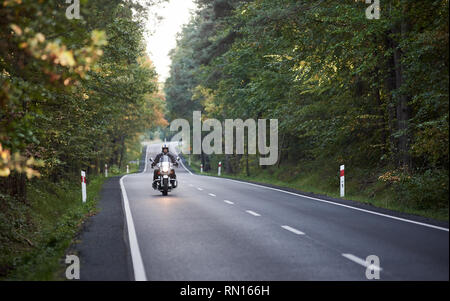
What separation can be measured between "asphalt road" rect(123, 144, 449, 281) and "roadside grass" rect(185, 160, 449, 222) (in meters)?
1.28

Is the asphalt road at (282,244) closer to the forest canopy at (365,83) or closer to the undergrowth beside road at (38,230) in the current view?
the undergrowth beside road at (38,230)

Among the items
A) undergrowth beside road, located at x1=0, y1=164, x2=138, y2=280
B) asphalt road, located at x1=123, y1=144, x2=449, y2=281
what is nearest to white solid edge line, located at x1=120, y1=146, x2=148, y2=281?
asphalt road, located at x1=123, y1=144, x2=449, y2=281

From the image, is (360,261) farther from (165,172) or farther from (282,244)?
(165,172)

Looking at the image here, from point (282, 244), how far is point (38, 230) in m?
9.15

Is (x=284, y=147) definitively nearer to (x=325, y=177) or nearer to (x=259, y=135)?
(x=259, y=135)

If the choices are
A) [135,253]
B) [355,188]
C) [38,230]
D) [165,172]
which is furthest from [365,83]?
[135,253]

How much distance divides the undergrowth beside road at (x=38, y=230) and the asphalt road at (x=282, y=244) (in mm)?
1419

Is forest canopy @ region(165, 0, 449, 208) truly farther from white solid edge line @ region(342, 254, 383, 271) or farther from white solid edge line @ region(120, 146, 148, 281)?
white solid edge line @ region(120, 146, 148, 281)

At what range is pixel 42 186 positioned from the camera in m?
22.3

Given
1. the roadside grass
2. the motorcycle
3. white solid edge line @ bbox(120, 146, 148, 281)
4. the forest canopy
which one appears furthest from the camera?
the motorcycle

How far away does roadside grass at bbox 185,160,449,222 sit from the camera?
13.3m

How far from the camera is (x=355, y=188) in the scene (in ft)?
66.9
